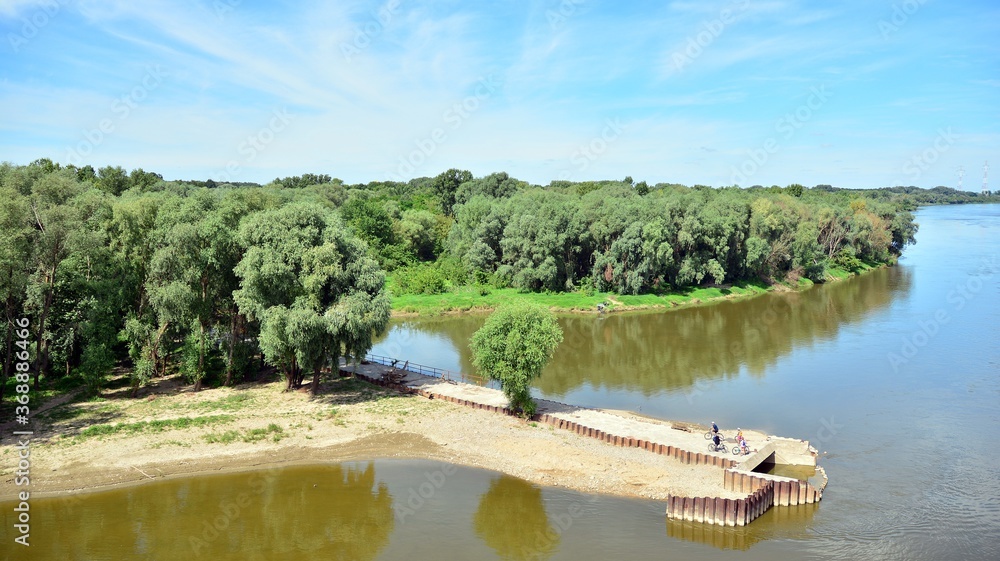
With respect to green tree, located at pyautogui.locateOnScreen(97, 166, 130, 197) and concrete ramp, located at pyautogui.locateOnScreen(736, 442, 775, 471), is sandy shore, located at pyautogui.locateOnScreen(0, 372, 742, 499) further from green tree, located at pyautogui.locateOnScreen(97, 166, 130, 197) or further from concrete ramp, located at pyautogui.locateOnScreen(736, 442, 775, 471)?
green tree, located at pyautogui.locateOnScreen(97, 166, 130, 197)

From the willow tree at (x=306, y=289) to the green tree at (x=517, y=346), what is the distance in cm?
780

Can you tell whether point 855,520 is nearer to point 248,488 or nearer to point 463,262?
point 248,488

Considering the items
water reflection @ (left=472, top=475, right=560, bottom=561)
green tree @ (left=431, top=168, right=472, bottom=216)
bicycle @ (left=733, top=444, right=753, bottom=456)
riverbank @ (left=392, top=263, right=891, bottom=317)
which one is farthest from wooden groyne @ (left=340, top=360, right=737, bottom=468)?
green tree @ (left=431, top=168, right=472, bottom=216)

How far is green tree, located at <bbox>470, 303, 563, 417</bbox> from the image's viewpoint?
129ft

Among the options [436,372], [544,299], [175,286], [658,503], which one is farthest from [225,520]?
[544,299]

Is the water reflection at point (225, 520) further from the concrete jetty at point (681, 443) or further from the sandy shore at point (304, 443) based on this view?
the concrete jetty at point (681, 443)

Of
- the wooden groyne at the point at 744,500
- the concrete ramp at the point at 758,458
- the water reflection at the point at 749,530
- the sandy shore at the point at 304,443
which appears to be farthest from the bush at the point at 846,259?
the water reflection at the point at 749,530

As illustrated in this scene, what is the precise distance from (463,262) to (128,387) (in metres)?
58.7

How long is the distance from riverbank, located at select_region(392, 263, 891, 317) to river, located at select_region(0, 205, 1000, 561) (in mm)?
25928

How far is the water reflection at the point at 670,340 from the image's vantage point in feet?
178

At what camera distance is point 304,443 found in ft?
125

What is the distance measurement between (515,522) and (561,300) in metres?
57.4

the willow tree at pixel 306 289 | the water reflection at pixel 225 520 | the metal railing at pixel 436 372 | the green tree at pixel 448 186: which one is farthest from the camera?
the green tree at pixel 448 186

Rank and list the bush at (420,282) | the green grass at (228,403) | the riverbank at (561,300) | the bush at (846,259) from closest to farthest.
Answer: the green grass at (228,403)
the riverbank at (561,300)
the bush at (420,282)
the bush at (846,259)
